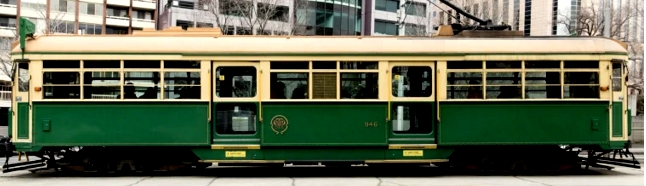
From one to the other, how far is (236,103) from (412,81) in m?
2.93

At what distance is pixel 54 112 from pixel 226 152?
2.88 meters

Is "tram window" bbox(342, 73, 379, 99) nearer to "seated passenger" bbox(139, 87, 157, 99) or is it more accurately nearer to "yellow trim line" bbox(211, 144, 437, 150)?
"yellow trim line" bbox(211, 144, 437, 150)

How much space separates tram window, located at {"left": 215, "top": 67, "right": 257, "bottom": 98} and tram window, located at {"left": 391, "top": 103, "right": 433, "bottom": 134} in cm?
238

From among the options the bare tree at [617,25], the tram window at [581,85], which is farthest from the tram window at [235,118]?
the bare tree at [617,25]

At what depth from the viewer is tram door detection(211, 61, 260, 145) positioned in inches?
465

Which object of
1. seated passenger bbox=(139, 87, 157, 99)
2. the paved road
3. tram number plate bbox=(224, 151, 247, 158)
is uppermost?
seated passenger bbox=(139, 87, 157, 99)

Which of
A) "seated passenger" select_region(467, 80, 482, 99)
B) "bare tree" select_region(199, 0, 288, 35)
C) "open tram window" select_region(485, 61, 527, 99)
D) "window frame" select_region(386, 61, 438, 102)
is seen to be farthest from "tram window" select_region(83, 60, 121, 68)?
"bare tree" select_region(199, 0, 288, 35)

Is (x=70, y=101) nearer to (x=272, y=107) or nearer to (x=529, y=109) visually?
(x=272, y=107)

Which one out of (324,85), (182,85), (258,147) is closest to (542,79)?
(324,85)

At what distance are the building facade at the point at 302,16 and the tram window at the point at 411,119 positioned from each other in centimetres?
1435

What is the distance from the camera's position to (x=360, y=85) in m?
11.9

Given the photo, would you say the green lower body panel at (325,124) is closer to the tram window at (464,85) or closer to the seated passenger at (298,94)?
the seated passenger at (298,94)

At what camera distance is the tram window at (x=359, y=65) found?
11906 millimetres

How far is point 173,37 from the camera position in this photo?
39.3ft
